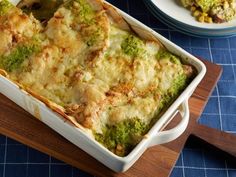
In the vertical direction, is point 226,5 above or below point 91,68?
below

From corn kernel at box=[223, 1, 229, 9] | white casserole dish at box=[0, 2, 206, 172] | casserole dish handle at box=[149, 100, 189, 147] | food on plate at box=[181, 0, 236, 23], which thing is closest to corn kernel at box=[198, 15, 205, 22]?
food on plate at box=[181, 0, 236, 23]

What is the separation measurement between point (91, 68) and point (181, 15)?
2.76 ft

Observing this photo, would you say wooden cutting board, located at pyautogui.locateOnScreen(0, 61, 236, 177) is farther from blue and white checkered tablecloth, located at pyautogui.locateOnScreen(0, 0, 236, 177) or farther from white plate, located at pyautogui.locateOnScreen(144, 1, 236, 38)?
white plate, located at pyautogui.locateOnScreen(144, 1, 236, 38)

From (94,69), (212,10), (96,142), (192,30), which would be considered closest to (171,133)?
(96,142)

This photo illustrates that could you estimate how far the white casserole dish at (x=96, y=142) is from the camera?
1919 millimetres

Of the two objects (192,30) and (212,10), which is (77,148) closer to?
(192,30)

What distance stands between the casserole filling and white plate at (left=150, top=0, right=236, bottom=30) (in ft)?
1.73

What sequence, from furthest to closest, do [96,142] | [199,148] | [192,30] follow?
[192,30]
[199,148]
[96,142]

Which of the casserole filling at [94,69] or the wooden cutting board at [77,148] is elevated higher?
the casserole filling at [94,69]

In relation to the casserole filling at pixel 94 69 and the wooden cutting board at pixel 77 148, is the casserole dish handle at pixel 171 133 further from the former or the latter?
the wooden cutting board at pixel 77 148

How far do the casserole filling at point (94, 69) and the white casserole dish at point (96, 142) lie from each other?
3 centimetres

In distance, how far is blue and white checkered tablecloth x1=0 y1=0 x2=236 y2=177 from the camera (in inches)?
89.4

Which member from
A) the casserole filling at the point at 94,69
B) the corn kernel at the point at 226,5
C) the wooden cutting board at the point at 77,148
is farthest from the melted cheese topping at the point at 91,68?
the corn kernel at the point at 226,5

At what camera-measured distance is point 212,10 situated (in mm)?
2746
